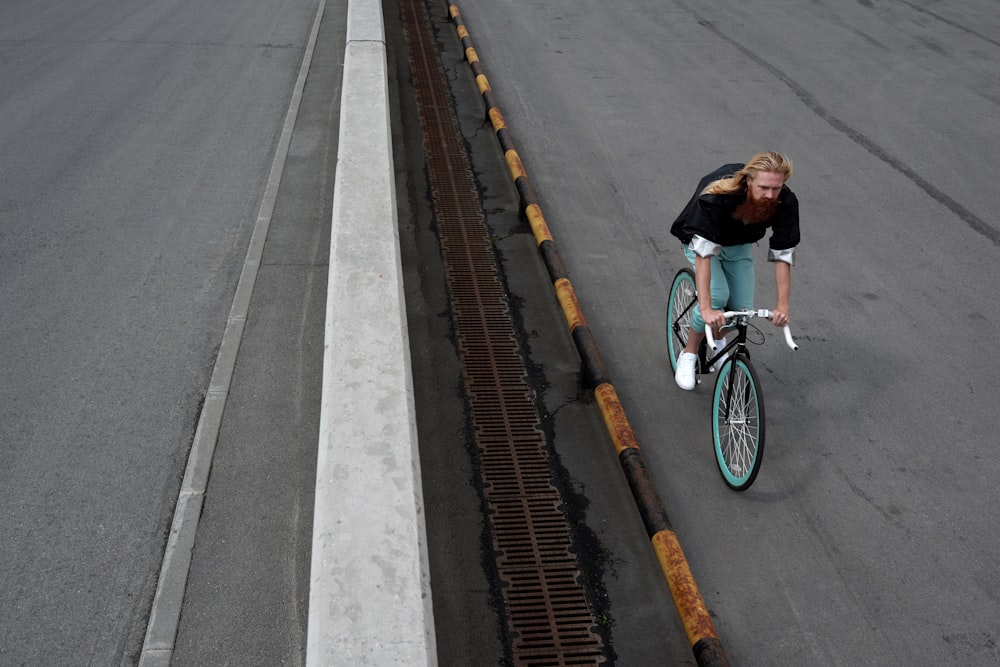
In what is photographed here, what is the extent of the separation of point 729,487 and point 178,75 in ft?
33.2

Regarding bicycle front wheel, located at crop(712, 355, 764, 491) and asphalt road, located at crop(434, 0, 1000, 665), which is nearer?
asphalt road, located at crop(434, 0, 1000, 665)

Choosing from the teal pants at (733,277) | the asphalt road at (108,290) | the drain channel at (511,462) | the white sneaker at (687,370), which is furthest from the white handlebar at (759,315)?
the asphalt road at (108,290)

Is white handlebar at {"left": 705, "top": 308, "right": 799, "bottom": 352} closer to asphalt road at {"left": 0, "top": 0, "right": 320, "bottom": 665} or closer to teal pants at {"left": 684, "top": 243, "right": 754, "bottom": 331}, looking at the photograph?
teal pants at {"left": 684, "top": 243, "right": 754, "bottom": 331}

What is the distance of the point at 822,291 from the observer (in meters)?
7.09

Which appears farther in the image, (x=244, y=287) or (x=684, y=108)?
(x=684, y=108)

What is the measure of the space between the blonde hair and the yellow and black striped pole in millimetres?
1529

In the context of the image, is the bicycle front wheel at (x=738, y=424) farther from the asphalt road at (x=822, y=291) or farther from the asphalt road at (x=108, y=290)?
the asphalt road at (x=108, y=290)

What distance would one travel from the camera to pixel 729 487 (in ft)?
16.8

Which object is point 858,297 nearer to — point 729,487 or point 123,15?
point 729,487

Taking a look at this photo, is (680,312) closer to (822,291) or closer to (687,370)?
(687,370)

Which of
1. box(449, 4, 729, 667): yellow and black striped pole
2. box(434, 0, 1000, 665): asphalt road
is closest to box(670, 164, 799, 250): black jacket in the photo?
box(449, 4, 729, 667): yellow and black striped pole

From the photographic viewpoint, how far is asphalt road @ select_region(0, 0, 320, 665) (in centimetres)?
432

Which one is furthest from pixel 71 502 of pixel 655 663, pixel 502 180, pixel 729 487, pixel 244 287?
pixel 502 180

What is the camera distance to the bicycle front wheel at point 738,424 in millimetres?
4793
